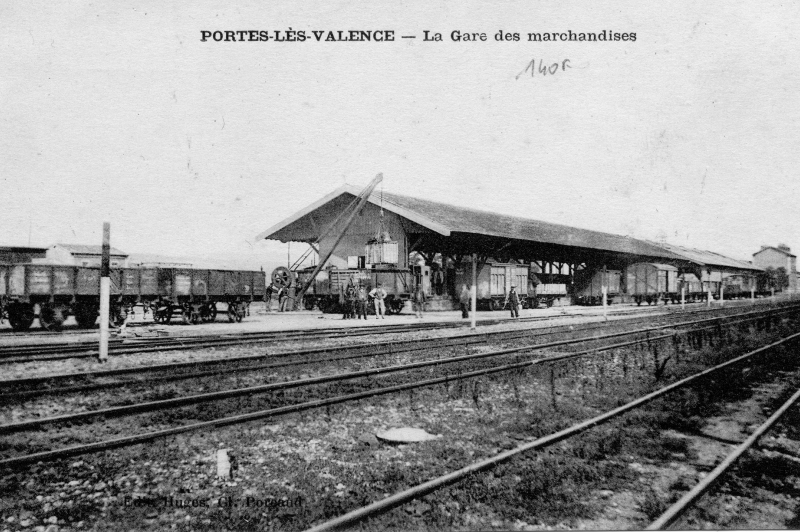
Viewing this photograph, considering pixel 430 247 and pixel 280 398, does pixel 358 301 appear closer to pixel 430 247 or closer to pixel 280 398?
pixel 430 247

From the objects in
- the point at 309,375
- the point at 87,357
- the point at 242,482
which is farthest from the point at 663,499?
the point at 87,357

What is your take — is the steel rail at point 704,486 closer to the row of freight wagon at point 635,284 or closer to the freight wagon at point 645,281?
the row of freight wagon at point 635,284

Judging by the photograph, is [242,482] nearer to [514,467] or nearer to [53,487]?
[53,487]

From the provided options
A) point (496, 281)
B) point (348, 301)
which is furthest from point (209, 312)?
point (496, 281)

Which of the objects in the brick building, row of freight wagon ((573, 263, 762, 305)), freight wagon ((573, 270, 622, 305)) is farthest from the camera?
the brick building

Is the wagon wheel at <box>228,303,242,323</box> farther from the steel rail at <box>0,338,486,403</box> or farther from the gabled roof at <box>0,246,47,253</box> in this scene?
the steel rail at <box>0,338,486,403</box>

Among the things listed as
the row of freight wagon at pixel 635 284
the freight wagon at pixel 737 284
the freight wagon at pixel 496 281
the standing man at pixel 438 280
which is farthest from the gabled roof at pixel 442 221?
the freight wagon at pixel 737 284

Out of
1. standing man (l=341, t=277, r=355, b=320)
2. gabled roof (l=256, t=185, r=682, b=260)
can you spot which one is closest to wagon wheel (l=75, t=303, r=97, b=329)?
standing man (l=341, t=277, r=355, b=320)
